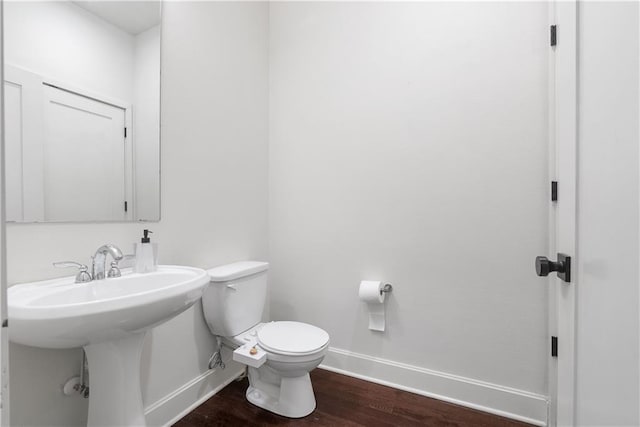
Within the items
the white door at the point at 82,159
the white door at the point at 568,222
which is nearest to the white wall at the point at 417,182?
the white door at the point at 568,222

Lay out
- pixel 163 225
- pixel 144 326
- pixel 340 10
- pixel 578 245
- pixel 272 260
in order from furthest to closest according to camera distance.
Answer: pixel 272 260, pixel 340 10, pixel 163 225, pixel 144 326, pixel 578 245

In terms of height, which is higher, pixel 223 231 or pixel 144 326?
pixel 223 231

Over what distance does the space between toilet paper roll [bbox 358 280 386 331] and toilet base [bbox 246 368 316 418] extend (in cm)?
52

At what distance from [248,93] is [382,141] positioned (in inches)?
36.8

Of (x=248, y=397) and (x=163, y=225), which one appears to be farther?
(x=248, y=397)

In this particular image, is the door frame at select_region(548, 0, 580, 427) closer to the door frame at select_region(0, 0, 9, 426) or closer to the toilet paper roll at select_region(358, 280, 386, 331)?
the toilet paper roll at select_region(358, 280, 386, 331)

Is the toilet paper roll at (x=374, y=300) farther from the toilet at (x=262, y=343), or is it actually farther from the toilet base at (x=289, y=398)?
the toilet base at (x=289, y=398)

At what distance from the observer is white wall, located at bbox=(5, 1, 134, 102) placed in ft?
3.35

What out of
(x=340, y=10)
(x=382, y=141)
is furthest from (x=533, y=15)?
(x=340, y=10)

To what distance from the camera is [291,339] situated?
61.0 inches

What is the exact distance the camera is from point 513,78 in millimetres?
1568

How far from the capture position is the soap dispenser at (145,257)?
4.12 ft

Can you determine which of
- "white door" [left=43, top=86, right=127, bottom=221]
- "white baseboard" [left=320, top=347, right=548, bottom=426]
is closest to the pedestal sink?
"white door" [left=43, top=86, right=127, bottom=221]

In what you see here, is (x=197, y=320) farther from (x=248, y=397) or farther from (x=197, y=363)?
(x=248, y=397)
